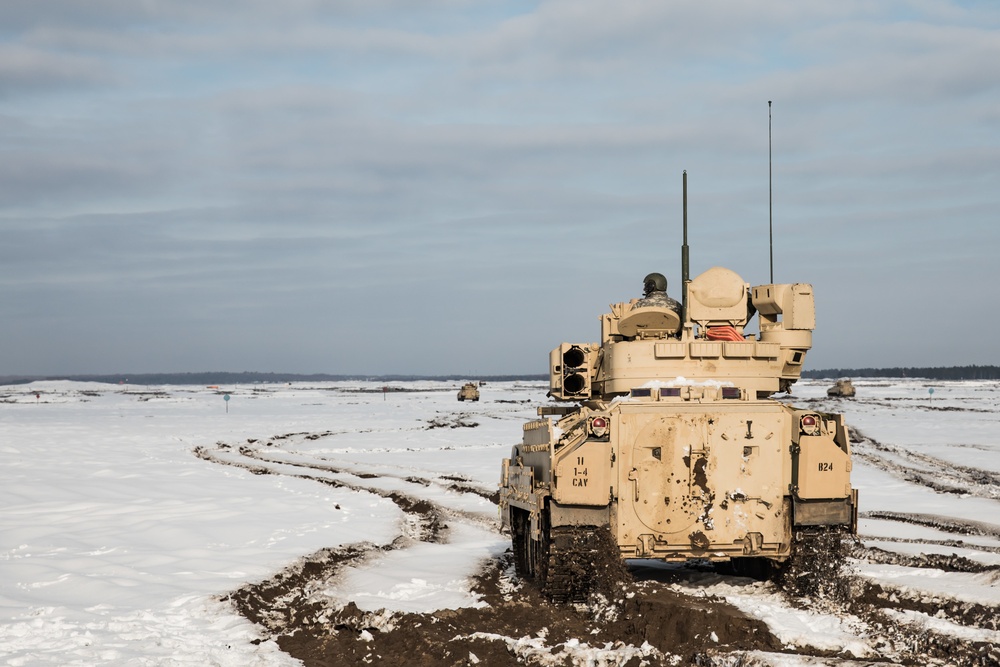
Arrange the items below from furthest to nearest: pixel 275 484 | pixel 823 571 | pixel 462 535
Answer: pixel 275 484 → pixel 462 535 → pixel 823 571

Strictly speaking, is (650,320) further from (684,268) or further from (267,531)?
(267,531)

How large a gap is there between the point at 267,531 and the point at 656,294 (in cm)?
816

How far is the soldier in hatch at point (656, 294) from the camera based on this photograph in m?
14.5

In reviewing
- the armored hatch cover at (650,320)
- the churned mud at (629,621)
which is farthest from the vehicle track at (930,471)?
the armored hatch cover at (650,320)

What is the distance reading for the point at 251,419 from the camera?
62.1 m

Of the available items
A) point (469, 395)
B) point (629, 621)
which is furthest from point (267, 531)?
point (469, 395)

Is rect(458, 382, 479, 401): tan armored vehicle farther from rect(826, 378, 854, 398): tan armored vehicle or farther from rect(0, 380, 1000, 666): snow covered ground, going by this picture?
rect(0, 380, 1000, 666): snow covered ground

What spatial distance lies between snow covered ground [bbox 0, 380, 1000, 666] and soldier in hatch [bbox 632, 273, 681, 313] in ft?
12.0

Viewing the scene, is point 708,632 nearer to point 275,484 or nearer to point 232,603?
point 232,603

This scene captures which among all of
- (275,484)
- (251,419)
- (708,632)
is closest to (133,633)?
(708,632)

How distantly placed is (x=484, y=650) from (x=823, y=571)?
13.9ft

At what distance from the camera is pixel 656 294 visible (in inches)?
582

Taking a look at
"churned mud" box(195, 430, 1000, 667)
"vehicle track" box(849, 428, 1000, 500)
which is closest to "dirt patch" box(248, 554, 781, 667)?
"churned mud" box(195, 430, 1000, 667)

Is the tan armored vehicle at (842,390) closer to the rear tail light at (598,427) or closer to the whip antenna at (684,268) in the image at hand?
the whip antenna at (684,268)
